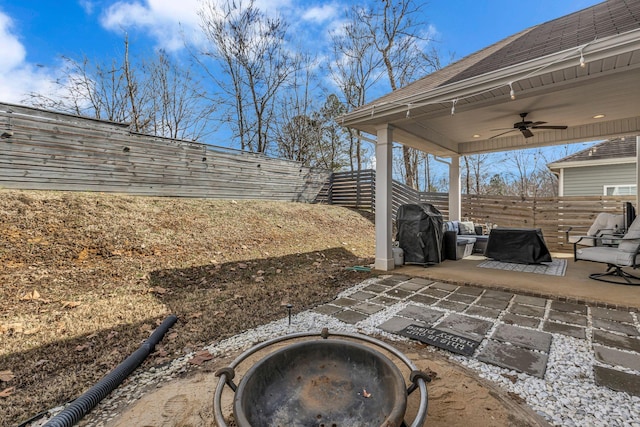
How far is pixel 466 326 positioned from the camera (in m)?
2.70

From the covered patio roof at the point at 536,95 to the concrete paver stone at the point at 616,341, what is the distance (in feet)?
8.42

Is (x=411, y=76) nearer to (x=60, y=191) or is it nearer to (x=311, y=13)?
(x=311, y=13)

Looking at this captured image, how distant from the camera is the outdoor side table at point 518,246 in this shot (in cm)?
508

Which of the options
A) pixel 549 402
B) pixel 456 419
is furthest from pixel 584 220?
pixel 456 419

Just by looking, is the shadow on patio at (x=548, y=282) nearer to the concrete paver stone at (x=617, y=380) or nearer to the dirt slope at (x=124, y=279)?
the dirt slope at (x=124, y=279)

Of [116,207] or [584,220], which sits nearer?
[116,207]

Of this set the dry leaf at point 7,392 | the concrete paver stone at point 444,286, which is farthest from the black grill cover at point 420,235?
the dry leaf at point 7,392

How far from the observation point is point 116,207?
567cm

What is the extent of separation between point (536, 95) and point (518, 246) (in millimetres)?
2789

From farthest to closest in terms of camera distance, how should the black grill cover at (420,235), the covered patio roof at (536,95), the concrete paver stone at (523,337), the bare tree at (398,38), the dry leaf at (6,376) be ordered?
the bare tree at (398,38), the black grill cover at (420,235), the covered patio roof at (536,95), the concrete paver stone at (523,337), the dry leaf at (6,376)

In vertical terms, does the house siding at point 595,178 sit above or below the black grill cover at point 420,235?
above

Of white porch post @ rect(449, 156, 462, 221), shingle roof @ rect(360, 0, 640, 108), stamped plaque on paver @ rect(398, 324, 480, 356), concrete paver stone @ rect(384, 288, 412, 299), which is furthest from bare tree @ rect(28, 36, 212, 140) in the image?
stamped plaque on paver @ rect(398, 324, 480, 356)

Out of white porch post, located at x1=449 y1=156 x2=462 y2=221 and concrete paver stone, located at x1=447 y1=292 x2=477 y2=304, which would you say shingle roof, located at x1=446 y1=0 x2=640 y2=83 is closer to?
concrete paver stone, located at x1=447 y1=292 x2=477 y2=304

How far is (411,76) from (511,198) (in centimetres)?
702
